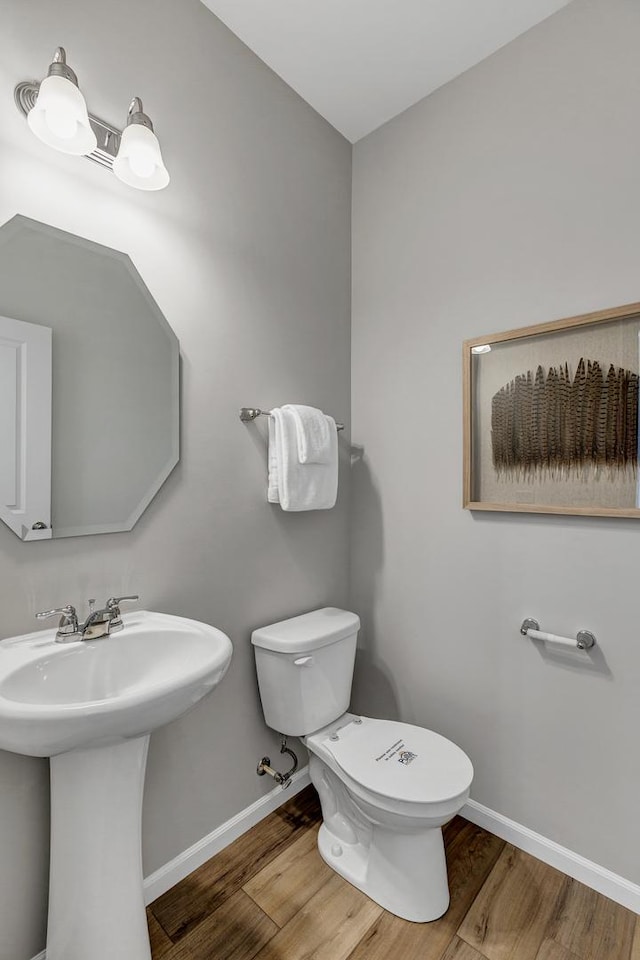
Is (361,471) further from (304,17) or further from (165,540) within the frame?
(304,17)

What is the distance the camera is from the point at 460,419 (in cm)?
170

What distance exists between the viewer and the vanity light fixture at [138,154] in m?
1.16

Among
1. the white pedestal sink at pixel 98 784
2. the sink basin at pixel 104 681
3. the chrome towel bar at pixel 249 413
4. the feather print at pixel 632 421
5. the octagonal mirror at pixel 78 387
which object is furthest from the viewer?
the chrome towel bar at pixel 249 413

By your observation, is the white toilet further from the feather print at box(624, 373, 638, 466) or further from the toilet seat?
the feather print at box(624, 373, 638, 466)

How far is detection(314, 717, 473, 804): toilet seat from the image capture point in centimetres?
127

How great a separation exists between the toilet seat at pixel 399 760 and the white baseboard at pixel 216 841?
1.22 ft

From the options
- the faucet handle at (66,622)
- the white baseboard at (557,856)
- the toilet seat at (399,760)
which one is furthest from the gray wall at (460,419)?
the faucet handle at (66,622)

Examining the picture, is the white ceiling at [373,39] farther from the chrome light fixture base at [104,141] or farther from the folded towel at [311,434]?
the folded towel at [311,434]

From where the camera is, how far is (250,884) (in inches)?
55.8

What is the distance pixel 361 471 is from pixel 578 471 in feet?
2.75

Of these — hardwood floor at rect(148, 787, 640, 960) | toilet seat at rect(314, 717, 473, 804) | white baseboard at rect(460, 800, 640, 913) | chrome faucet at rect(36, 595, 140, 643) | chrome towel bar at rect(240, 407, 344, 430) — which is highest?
chrome towel bar at rect(240, 407, 344, 430)

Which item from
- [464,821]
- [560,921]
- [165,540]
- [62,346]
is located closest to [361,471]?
[165,540]

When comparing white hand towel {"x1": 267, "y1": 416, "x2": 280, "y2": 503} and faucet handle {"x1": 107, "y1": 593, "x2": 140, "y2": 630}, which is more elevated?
white hand towel {"x1": 267, "y1": 416, "x2": 280, "y2": 503}

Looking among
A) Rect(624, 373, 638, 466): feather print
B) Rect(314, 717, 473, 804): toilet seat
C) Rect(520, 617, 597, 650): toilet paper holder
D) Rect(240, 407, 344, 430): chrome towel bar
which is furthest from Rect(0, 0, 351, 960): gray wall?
Rect(624, 373, 638, 466): feather print
